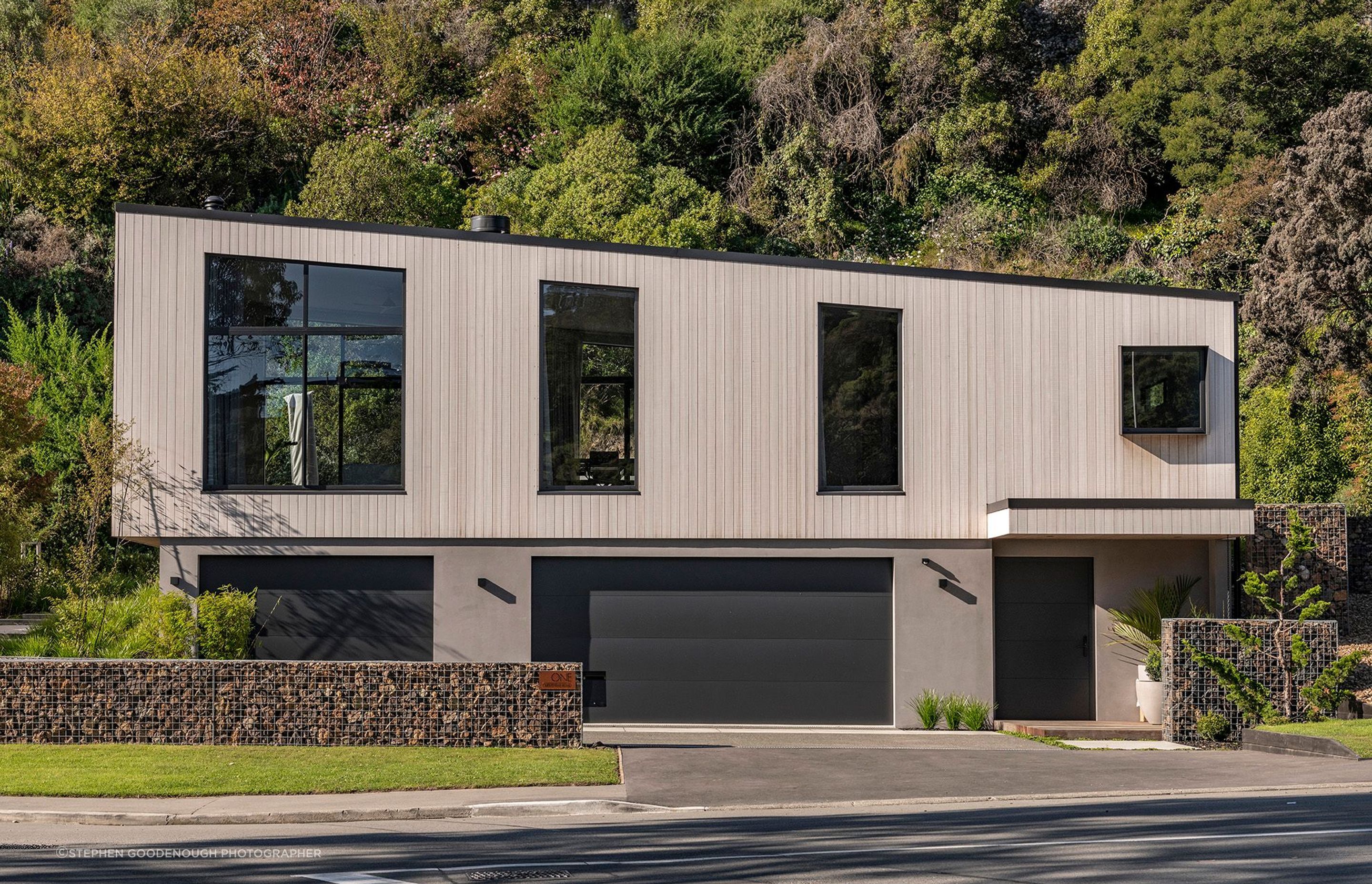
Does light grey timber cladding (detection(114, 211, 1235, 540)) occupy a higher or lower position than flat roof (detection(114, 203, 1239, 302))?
lower

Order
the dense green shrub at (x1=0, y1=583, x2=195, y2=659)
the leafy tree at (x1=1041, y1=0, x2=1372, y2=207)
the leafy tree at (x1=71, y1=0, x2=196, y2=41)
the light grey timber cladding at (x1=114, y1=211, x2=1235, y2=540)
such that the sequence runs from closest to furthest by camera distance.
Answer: the dense green shrub at (x1=0, y1=583, x2=195, y2=659)
the light grey timber cladding at (x1=114, y1=211, x2=1235, y2=540)
the leafy tree at (x1=1041, y1=0, x2=1372, y2=207)
the leafy tree at (x1=71, y1=0, x2=196, y2=41)

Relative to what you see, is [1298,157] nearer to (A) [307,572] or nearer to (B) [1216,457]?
(B) [1216,457]

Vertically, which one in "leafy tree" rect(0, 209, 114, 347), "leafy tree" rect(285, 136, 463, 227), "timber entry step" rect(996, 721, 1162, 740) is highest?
"leafy tree" rect(285, 136, 463, 227)

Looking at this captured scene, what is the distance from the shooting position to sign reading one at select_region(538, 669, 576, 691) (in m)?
17.3

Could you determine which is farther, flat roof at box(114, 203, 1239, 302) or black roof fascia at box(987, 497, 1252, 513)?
flat roof at box(114, 203, 1239, 302)

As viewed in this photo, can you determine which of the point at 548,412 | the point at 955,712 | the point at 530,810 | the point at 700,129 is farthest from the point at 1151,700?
the point at 700,129

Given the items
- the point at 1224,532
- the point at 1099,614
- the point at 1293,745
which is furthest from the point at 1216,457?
the point at 1293,745

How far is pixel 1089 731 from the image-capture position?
20.2 meters

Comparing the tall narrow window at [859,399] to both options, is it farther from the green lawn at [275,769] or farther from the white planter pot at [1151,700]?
the green lawn at [275,769]

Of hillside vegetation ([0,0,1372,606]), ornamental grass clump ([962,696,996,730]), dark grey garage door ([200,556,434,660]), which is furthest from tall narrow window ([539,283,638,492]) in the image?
hillside vegetation ([0,0,1372,606])

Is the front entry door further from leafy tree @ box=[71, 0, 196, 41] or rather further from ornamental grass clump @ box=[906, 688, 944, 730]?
leafy tree @ box=[71, 0, 196, 41]

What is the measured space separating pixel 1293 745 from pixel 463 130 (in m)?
36.4

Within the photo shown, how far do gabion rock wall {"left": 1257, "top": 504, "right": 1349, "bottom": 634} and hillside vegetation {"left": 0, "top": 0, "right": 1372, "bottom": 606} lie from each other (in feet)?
35.7

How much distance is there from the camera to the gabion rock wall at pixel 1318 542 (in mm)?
24531
